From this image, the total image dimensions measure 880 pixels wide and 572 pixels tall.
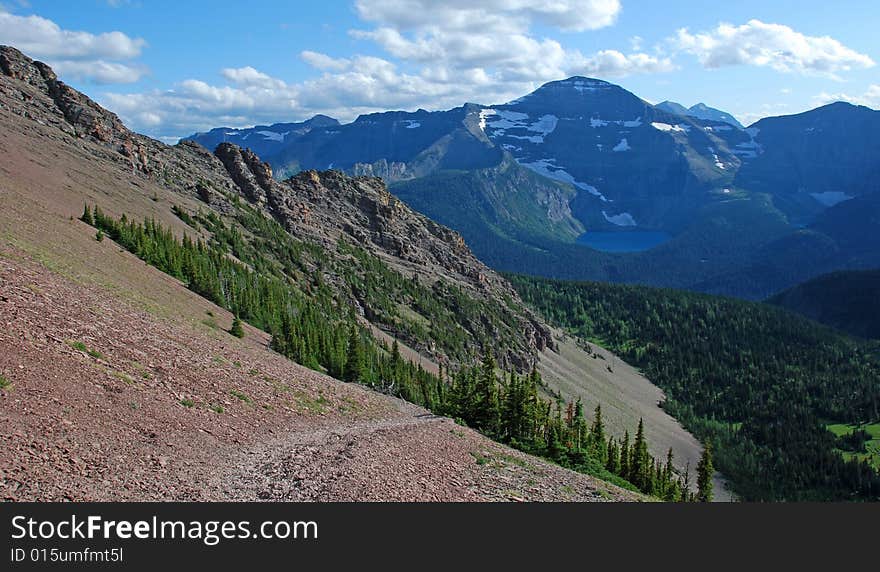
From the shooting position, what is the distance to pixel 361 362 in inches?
2857

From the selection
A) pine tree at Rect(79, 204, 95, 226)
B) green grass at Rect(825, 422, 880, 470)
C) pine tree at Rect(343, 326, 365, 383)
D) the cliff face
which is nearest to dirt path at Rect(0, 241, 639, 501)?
pine tree at Rect(343, 326, 365, 383)

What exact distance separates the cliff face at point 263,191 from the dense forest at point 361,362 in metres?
21.5

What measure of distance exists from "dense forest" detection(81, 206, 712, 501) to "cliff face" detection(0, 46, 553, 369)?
21.5m

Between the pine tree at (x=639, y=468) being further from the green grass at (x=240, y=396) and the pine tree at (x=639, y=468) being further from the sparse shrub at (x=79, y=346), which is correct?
the sparse shrub at (x=79, y=346)

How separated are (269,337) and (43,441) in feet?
155

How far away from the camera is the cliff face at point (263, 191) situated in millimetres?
117188

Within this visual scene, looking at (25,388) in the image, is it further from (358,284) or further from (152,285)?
(358,284)

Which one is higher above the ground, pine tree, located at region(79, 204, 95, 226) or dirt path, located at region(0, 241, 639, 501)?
pine tree, located at region(79, 204, 95, 226)

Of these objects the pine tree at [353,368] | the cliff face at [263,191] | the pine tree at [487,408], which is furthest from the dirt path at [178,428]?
the cliff face at [263,191]

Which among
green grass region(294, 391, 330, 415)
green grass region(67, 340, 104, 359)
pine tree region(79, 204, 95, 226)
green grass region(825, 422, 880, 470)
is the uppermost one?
pine tree region(79, 204, 95, 226)

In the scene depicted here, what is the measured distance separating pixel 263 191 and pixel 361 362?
98.6 metres

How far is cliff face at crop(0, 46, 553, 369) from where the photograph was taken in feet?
384

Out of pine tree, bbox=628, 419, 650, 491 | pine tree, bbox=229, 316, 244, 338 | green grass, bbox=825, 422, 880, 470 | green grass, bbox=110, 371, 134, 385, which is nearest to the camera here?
green grass, bbox=110, 371, 134, 385

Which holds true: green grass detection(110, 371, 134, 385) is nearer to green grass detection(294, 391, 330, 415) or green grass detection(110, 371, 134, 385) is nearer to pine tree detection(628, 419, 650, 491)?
green grass detection(294, 391, 330, 415)
